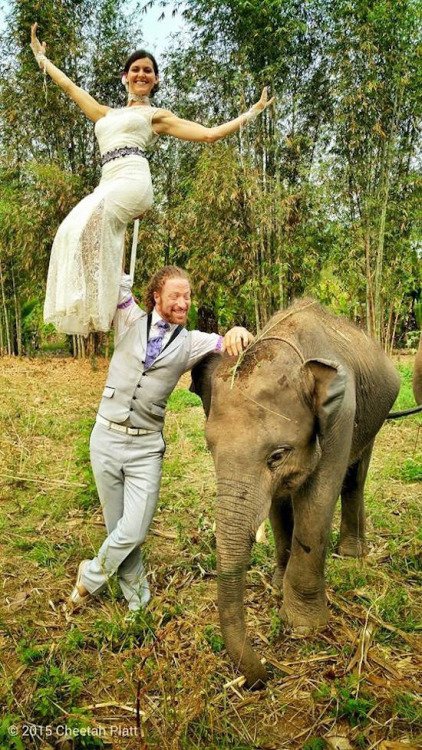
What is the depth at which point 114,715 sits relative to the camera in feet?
7.44

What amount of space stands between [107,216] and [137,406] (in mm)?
882

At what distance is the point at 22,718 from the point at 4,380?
7.92 m

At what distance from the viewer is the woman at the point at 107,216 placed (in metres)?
2.56

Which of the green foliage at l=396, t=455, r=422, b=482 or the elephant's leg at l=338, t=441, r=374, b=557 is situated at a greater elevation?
the elephant's leg at l=338, t=441, r=374, b=557

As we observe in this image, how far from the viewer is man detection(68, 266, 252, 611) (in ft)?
9.58

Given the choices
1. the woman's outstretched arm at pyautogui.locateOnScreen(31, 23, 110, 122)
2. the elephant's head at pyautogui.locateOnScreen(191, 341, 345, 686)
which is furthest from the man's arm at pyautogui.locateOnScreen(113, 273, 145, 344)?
the woman's outstretched arm at pyautogui.locateOnScreen(31, 23, 110, 122)

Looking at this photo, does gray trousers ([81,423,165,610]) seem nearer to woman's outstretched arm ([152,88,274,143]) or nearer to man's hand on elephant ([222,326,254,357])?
man's hand on elephant ([222,326,254,357])

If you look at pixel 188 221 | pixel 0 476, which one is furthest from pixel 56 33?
pixel 0 476

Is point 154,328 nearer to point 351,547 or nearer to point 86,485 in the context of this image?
point 351,547

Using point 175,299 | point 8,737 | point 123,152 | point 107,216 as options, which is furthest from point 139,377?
point 8,737

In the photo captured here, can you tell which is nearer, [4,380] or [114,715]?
[114,715]

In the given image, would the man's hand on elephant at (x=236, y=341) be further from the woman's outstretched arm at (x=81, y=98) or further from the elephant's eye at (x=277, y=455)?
the woman's outstretched arm at (x=81, y=98)

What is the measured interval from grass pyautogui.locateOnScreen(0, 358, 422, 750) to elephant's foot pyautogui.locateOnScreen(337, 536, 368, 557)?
0.06 metres

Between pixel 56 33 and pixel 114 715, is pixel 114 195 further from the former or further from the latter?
pixel 56 33
